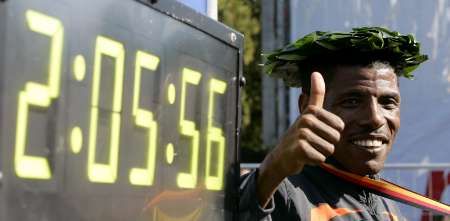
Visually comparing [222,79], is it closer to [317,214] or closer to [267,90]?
[317,214]

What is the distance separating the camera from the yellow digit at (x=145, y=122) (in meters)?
1.78

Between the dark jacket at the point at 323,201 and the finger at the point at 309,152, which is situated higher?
the finger at the point at 309,152

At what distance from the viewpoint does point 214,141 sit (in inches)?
84.4

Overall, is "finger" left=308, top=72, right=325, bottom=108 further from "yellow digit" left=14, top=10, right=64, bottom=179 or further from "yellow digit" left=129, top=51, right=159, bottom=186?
"yellow digit" left=14, top=10, right=64, bottom=179

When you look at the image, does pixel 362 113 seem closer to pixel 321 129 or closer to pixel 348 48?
pixel 348 48

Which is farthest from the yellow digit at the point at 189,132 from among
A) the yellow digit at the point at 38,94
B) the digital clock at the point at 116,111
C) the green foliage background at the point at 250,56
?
the green foliage background at the point at 250,56

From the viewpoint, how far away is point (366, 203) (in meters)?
2.93

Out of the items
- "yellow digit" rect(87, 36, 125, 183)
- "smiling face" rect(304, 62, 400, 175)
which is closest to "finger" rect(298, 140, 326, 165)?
"yellow digit" rect(87, 36, 125, 183)

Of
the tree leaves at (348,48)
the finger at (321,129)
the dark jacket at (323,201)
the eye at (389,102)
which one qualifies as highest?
the tree leaves at (348,48)

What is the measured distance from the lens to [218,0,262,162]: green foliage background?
10.6 m

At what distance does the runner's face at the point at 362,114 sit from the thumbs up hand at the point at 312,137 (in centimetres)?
64

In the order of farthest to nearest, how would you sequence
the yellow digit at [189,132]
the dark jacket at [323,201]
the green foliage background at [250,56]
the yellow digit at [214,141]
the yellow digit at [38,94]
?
the green foliage background at [250,56] < the dark jacket at [323,201] < the yellow digit at [214,141] < the yellow digit at [189,132] < the yellow digit at [38,94]

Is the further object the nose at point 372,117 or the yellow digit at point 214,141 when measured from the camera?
the nose at point 372,117

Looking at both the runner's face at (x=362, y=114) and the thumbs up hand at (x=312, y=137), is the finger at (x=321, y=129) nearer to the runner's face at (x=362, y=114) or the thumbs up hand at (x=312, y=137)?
the thumbs up hand at (x=312, y=137)
